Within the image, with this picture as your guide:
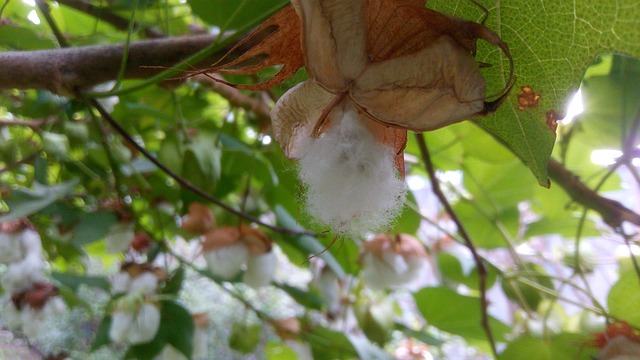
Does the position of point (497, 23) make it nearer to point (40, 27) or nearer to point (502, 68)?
point (502, 68)

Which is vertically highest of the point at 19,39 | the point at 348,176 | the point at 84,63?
the point at 19,39

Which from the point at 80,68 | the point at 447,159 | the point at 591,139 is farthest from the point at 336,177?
the point at 447,159

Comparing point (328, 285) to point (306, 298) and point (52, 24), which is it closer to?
point (306, 298)

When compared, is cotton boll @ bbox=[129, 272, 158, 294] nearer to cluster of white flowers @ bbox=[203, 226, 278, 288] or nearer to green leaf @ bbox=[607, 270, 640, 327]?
cluster of white flowers @ bbox=[203, 226, 278, 288]

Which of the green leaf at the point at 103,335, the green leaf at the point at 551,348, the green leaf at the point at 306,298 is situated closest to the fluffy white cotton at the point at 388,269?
the green leaf at the point at 306,298

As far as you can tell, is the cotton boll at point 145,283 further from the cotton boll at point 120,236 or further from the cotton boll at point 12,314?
the cotton boll at point 12,314

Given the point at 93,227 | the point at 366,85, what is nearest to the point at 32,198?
the point at 93,227

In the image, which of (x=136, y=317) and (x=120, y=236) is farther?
(x=120, y=236)
